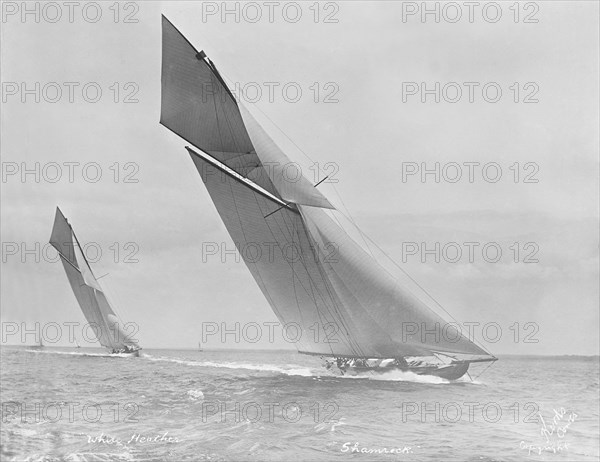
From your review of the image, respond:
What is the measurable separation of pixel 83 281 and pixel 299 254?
3.77 meters

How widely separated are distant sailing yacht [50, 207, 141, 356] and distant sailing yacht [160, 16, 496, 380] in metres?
2.11

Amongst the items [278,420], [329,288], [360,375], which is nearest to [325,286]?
[329,288]

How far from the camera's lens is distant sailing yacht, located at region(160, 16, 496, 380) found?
1080 centimetres

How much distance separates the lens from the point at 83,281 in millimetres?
10703

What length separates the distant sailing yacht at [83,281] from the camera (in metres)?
9.90

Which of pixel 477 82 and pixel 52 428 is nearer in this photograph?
pixel 52 428

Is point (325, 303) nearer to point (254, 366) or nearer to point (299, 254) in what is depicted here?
point (299, 254)

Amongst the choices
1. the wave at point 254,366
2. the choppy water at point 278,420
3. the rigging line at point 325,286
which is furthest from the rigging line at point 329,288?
the choppy water at point 278,420

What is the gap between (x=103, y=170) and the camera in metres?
9.66

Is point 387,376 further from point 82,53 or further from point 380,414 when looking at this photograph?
point 82,53

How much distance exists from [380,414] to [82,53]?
6414 mm

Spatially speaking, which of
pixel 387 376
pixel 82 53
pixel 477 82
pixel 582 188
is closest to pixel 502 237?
pixel 582 188
